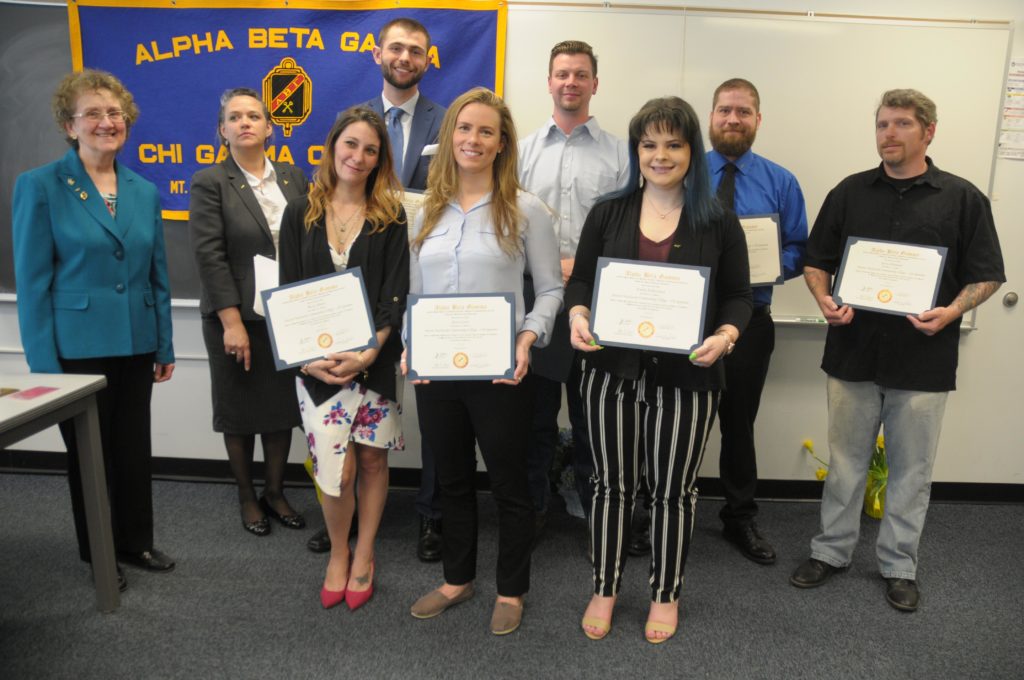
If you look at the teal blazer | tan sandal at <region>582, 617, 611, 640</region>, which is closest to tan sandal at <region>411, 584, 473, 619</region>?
tan sandal at <region>582, 617, 611, 640</region>

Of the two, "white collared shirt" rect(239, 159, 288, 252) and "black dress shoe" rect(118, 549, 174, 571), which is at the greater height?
"white collared shirt" rect(239, 159, 288, 252)

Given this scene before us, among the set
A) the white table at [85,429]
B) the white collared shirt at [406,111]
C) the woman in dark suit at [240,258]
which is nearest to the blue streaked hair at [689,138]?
the white collared shirt at [406,111]

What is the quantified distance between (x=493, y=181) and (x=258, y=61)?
1.76 m

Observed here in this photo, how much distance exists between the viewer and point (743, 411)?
283 cm

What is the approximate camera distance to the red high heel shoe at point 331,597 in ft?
7.89

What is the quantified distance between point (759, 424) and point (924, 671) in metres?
1.48

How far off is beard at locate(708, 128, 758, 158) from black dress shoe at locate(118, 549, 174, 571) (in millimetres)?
2580

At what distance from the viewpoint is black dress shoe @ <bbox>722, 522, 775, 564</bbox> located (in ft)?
9.14

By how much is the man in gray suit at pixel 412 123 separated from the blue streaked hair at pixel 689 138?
100cm

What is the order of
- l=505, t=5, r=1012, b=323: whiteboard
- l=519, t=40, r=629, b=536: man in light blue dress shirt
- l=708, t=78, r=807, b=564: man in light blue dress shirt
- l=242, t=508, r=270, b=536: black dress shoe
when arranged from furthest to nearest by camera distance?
l=505, t=5, r=1012, b=323: whiteboard
l=242, t=508, r=270, b=536: black dress shoe
l=708, t=78, r=807, b=564: man in light blue dress shirt
l=519, t=40, r=629, b=536: man in light blue dress shirt

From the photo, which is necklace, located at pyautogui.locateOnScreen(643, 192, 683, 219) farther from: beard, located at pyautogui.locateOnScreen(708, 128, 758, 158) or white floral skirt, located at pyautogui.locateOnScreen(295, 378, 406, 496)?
white floral skirt, located at pyautogui.locateOnScreen(295, 378, 406, 496)

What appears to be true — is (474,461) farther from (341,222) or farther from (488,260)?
(341,222)

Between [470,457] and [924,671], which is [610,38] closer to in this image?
[470,457]

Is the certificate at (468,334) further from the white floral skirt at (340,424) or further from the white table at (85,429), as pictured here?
the white table at (85,429)
